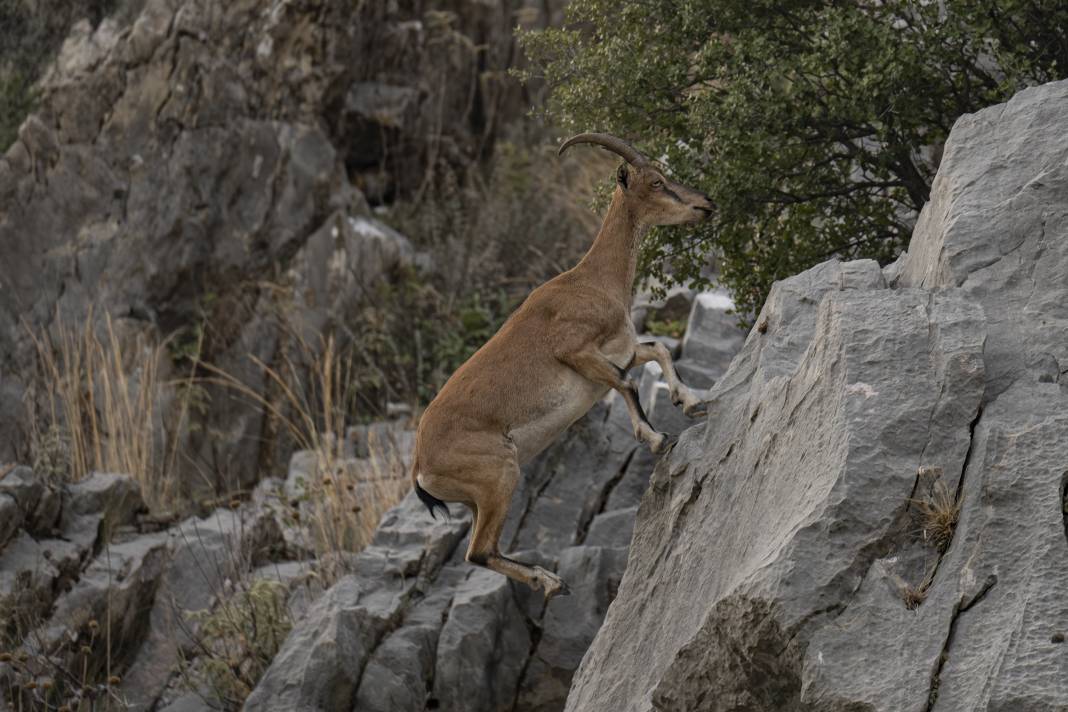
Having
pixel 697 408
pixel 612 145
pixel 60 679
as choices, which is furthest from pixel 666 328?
pixel 60 679

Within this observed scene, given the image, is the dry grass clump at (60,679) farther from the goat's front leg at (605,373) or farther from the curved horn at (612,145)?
the curved horn at (612,145)

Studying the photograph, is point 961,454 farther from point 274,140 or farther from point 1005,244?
point 274,140

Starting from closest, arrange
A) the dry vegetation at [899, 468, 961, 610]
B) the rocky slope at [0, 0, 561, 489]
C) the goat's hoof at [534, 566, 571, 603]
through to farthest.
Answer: the dry vegetation at [899, 468, 961, 610]
the goat's hoof at [534, 566, 571, 603]
the rocky slope at [0, 0, 561, 489]

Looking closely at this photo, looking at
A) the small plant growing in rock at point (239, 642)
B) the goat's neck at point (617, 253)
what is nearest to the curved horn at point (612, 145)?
the goat's neck at point (617, 253)

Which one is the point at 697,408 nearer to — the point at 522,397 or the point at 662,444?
the point at 662,444

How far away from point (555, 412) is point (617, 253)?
1111 mm

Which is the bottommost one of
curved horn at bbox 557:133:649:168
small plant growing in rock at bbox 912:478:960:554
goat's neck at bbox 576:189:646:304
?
small plant growing in rock at bbox 912:478:960:554

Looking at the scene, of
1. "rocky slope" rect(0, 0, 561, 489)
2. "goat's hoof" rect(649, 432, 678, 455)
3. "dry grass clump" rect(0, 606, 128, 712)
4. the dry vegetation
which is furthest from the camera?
"rocky slope" rect(0, 0, 561, 489)

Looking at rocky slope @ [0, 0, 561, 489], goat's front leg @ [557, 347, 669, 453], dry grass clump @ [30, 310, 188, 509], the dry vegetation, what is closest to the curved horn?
goat's front leg @ [557, 347, 669, 453]

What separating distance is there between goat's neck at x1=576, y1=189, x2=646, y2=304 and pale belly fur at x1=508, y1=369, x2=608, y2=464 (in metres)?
0.65

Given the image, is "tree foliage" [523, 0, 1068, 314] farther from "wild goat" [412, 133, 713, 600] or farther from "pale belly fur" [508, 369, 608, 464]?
"pale belly fur" [508, 369, 608, 464]

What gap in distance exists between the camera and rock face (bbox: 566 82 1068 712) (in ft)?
16.8

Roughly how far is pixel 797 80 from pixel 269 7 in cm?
984

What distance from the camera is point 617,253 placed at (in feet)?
28.4
